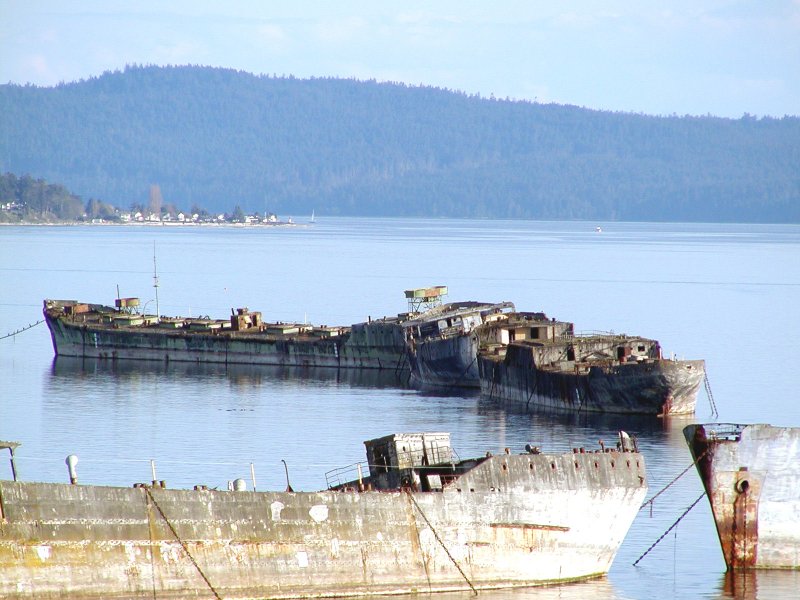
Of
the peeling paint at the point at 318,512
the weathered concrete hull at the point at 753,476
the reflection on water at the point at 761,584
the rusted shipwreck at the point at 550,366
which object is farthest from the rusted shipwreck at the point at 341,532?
the rusted shipwreck at the point at 550,366

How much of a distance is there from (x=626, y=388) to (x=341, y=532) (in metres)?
41.3

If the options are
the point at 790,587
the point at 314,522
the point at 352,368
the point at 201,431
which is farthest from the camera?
the point at 352,368

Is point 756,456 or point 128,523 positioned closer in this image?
point 128,523

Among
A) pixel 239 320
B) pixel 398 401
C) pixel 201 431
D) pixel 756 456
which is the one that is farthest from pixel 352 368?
pixel 756 456

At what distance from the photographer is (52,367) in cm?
10750

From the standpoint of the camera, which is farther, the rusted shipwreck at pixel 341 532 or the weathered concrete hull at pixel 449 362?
the weathered concrete hull at pixel 449 362

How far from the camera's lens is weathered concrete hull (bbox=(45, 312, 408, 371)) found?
10281cm

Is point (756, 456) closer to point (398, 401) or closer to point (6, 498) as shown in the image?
point (6, 498)

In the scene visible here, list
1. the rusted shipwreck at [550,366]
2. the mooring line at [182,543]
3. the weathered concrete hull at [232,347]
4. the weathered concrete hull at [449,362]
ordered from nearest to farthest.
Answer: the mooring line at [182,543] → the rusted shipwreck at [550,366] → the weathered concrete hull at [449,362] → the weathered concrete hull at [232,347]

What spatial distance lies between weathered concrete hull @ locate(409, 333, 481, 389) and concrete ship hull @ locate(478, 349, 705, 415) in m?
9.71

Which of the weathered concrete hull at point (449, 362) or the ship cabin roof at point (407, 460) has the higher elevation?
the ship cabin roof at point (407, 460)

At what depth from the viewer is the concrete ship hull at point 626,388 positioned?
76188 mm

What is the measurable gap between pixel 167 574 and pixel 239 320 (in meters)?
Answer: 73.7

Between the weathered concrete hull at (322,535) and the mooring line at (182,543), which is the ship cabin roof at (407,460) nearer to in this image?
the weathered concrete hull at (322,535)
